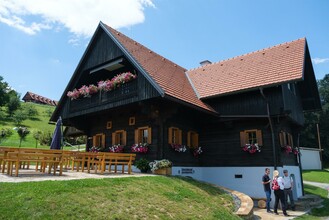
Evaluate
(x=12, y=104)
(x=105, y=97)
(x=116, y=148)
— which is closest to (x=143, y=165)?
(x=116, y=148)

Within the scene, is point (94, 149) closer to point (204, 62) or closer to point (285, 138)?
point (204, 62)

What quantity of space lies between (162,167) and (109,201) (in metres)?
5.83

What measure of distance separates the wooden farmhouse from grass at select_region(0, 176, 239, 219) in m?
4.29

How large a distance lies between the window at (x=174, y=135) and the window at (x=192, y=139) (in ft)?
3.32

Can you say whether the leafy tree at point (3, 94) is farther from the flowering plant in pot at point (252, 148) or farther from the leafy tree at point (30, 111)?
the flowering plant in pot at point (252, 148)

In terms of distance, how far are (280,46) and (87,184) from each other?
1417 cm

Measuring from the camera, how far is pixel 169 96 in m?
12.4

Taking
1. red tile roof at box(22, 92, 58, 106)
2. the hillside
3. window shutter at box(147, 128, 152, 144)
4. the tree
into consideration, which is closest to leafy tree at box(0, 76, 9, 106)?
the tree

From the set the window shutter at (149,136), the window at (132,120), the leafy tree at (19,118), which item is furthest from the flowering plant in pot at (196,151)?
the leafy tree at (19,118)

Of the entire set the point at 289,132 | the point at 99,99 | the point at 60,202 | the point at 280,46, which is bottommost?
the point at 60,202

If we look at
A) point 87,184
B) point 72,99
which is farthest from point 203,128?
point 87,184

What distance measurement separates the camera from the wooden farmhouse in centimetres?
1393

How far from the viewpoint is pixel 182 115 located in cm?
1564

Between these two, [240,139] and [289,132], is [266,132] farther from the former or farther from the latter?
[289,132]
